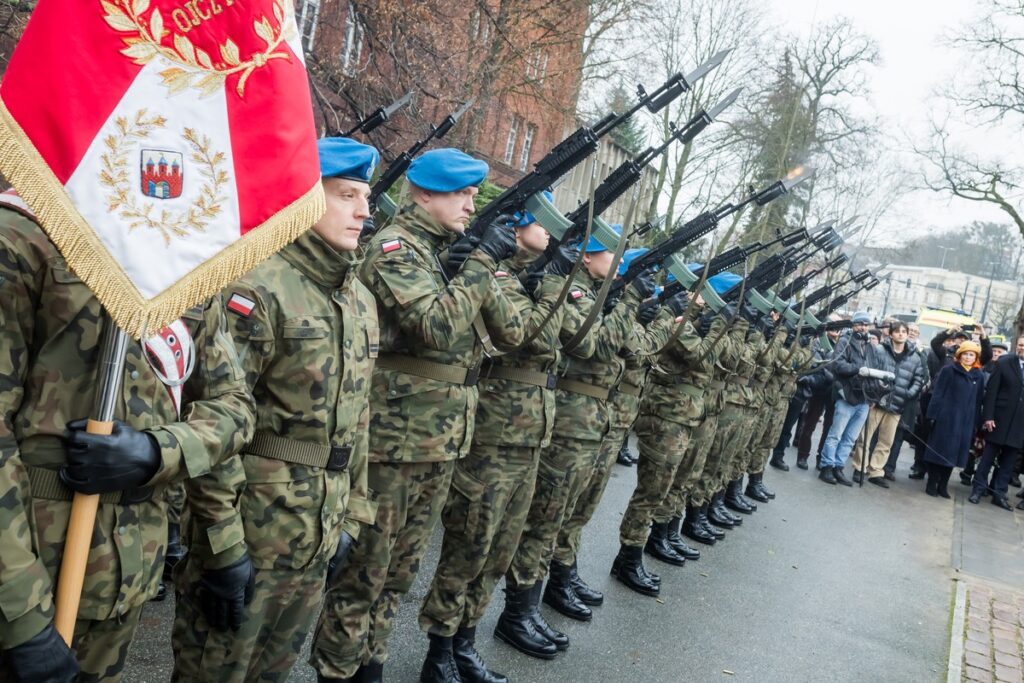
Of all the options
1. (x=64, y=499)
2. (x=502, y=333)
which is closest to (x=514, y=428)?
(x=502, y=333)

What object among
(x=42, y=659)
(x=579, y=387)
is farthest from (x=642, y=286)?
(x=42, y=659)

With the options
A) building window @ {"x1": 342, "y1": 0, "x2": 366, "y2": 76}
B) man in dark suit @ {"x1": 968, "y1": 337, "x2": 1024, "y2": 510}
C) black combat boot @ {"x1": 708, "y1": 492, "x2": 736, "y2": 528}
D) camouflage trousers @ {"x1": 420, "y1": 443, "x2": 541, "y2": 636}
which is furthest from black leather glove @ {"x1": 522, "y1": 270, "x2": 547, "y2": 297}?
man in dark suit @ {"x1": 968, "y1": 337, "x2": 1024, "y2": 510}

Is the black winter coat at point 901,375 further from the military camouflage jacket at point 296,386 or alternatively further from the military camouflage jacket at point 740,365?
the military camouflage jacket at point 296,386

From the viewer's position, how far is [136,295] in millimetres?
1700

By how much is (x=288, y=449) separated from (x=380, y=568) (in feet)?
3.03

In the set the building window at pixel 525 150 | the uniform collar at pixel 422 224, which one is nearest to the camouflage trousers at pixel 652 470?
the uniform collar at pixel 422 224

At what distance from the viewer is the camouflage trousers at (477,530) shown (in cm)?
383

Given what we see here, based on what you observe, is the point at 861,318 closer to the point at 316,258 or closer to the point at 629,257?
the point at 629,257

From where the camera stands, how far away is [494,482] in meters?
3.93

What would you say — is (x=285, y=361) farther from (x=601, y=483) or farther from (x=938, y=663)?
(x=938, y=663)

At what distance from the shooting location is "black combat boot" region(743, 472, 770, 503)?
Result: 962cm

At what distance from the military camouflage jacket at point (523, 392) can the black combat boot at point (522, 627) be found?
3.21 ft

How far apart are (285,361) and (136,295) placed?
0.84m

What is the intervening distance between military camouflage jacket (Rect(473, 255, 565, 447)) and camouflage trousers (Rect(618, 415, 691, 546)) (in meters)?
1.92
